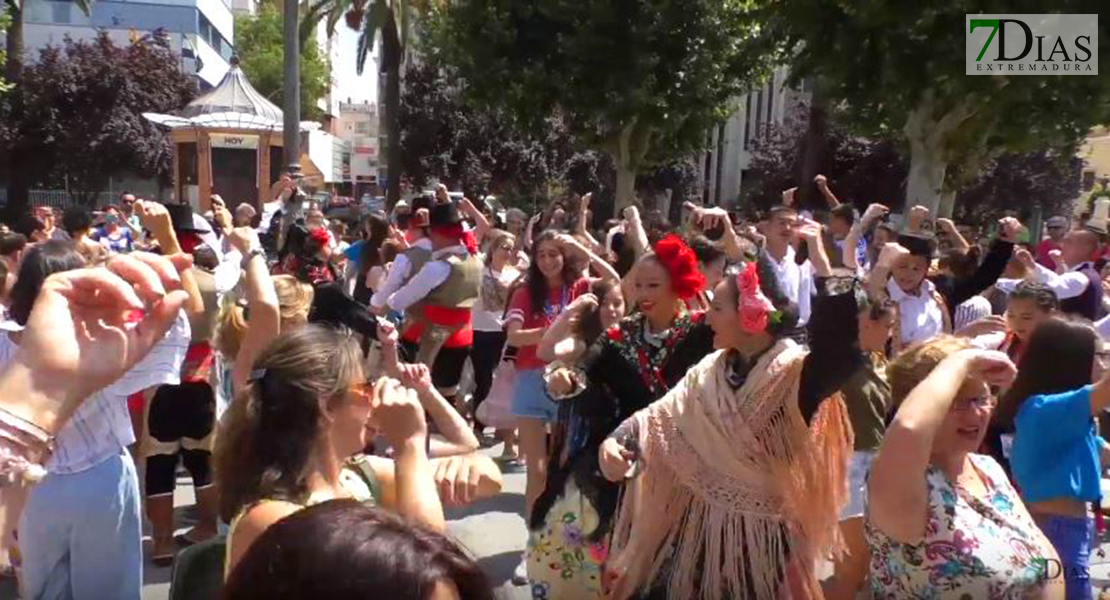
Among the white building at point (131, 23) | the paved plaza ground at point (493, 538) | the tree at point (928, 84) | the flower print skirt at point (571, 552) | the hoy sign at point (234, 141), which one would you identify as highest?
the white building at point (131, 23)

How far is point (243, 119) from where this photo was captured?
2162 cm

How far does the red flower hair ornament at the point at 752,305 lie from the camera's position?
3.06 meters

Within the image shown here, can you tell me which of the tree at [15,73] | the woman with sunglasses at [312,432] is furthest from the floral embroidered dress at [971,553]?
the tree at [15,73]

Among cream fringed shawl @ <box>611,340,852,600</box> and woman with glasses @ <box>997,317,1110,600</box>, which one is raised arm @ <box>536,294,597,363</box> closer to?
cream fringed shawl @ <box>611,340,852,600</box>

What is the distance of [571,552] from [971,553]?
59.4 inches

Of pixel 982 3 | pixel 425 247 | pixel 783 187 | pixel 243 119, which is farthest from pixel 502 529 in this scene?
pixel 783 187

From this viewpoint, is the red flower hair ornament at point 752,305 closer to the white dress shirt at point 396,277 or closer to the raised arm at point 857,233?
the white dress shirt at point 396,277

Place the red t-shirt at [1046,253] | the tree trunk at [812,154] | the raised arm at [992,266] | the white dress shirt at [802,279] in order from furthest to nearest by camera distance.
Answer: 1. the tree trunk at [812,154]
2. the red t-shirt at [1046,253]
3. the white dress shirt at [802,279]
4. the raised arm at [992,266]

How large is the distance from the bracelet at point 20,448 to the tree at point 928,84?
13.6 m

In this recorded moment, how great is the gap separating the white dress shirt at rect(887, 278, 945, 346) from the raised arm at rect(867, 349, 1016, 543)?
9.84ft

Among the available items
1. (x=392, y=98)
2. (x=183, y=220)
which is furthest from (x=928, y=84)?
(x=392, y=98)

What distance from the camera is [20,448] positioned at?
4.92 ft

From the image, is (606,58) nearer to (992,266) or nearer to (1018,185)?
(992,266)

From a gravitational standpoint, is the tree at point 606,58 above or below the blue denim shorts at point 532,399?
above
